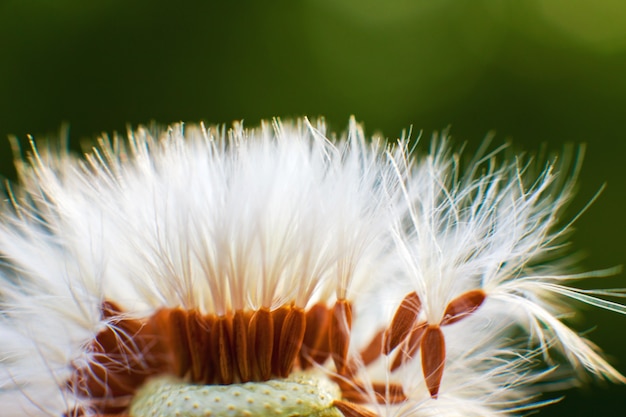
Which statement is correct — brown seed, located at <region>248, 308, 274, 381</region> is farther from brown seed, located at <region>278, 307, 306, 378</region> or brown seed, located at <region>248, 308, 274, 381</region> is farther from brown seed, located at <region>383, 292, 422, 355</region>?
brown seed, located at <region>383, 292, 422, 355</region>

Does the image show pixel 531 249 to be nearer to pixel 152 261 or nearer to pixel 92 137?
pixel 152 261

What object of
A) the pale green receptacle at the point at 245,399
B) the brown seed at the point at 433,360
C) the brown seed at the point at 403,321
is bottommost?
the pale green receptacle at the point at 245,399

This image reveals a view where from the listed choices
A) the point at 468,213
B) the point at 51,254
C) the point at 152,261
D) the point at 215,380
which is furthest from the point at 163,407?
the point at 468,213

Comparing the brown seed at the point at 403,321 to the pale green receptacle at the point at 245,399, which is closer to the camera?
the pale green receptacle at the point at 245,399

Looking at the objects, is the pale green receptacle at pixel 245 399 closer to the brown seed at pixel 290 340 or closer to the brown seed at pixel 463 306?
the brown seed at pixel 290 340

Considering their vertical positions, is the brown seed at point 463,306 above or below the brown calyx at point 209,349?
above

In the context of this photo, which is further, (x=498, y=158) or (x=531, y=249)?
(x=498, y=158)

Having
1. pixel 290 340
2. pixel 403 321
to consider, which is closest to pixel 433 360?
pixel 403 321

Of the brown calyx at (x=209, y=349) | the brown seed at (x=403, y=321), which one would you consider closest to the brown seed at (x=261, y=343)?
the brown calyx at (x=209, y=349)
